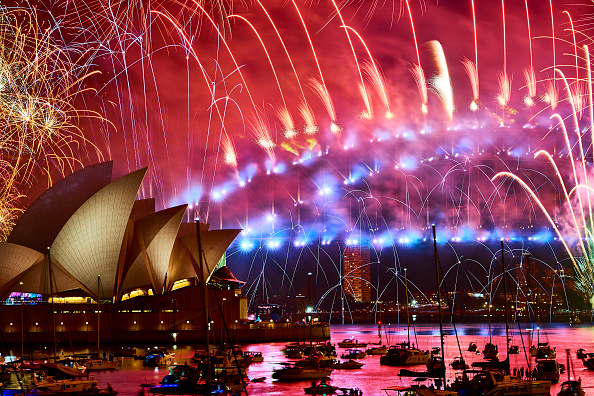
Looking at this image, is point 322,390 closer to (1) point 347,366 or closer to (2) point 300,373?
(2) point 300,373

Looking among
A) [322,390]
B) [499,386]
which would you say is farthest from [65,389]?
[499,386]

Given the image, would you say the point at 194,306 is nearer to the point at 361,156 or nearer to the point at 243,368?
the point at 243,368

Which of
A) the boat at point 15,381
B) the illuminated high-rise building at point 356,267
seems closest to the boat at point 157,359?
the boat at point 15,381

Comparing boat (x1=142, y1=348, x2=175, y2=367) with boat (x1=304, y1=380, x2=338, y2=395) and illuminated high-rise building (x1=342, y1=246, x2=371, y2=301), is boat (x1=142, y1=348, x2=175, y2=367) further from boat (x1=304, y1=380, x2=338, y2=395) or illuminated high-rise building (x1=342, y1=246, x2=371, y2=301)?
illuminated high-rise building (x1=342, y1=246, x2=371, y2=301)

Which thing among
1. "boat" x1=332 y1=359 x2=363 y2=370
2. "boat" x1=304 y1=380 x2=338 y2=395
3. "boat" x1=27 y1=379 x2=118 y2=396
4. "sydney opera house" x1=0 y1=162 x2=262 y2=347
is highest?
"sydney opera house" x1=0 y1=162 x2=262 y2=347

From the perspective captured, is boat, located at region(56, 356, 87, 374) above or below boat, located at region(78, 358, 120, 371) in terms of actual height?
above

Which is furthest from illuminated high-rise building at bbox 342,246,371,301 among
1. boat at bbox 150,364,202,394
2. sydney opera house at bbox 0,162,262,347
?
boat at bbox 150,364,202,394
